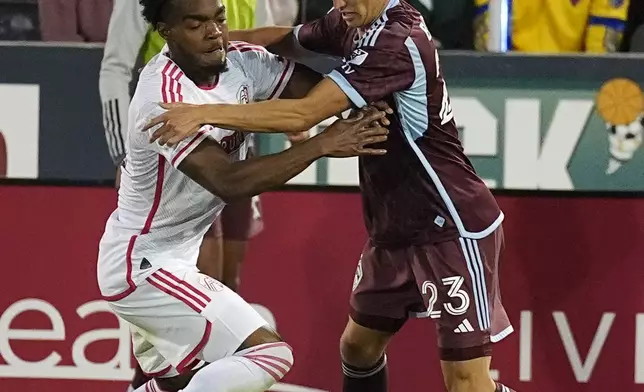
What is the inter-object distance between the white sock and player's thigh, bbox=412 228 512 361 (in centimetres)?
48

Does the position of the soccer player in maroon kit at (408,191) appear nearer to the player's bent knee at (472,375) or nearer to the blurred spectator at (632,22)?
the player's bent knee at (472,375)

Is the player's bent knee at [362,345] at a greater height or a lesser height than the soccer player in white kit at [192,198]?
lesser

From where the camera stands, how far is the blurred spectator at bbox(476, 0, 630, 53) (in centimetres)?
424

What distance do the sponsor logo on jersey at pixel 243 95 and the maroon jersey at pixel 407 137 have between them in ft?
0.95

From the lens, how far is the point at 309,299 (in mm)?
4266

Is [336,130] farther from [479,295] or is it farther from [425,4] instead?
[425,4]

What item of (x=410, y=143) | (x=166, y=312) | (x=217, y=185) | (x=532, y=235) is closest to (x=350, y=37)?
(x=410, y=143)

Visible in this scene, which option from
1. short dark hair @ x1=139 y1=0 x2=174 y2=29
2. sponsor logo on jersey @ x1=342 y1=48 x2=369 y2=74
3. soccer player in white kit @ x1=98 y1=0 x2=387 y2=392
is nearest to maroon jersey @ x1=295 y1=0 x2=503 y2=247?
sponsor logo on jersey @ x1=342 y1=48 x2=369 y2=74

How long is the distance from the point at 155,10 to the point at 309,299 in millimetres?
1480

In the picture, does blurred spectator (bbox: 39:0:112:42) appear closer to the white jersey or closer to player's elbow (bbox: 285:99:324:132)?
the white jersey

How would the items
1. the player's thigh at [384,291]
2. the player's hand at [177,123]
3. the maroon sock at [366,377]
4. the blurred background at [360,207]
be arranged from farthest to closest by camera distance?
1. the blurred background at [360,207]
2. the maroon sock at [366,377]
3. the player's thigh at [384,291]
4. the player's hand at [177,123]

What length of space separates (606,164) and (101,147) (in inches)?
68.3

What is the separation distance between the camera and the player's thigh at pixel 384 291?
347 cm

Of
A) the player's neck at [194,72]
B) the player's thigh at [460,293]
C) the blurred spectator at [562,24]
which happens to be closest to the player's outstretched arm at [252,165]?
the player's neck at [194,72]
